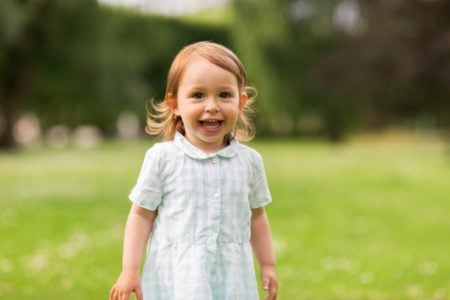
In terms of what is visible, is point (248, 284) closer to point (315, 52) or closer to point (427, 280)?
point (427, 280)

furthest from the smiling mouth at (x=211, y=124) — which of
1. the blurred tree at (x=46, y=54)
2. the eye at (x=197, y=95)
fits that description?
the blurred tree at (x=46, y=54)

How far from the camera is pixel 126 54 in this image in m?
36.6

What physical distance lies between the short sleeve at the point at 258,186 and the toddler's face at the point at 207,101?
8.7 inches

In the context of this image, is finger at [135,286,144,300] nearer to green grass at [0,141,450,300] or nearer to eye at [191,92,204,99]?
eye at [191,92,204,99]

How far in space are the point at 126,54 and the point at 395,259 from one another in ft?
92.7

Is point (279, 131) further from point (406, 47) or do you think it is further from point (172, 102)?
point (172, 102)

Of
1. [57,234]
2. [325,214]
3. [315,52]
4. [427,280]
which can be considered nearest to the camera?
[427,280]

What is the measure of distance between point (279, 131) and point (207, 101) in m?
49.4

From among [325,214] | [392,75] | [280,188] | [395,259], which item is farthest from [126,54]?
[395,259]

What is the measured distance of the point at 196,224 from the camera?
3.65m

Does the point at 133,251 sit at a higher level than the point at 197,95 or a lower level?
lower

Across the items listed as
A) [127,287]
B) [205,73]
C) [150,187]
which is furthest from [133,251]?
[205,73]

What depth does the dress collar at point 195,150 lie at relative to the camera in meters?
3.71

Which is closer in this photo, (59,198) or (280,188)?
(59,198)
